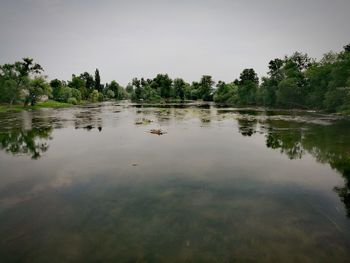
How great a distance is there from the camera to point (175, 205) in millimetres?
11750

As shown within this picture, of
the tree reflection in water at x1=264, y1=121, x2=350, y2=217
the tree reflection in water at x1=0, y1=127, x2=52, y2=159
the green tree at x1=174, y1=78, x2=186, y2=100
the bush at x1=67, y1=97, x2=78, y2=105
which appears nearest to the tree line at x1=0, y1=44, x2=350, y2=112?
the bush at x1=67, y1=97, x2=78, y2=105

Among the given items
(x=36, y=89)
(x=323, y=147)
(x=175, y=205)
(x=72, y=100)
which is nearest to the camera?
(x=175, y=205)

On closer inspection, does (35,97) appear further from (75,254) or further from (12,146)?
(75,254)

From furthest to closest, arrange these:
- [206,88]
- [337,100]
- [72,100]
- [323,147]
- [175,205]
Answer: [206,88] < [72,100] < [337,100] < [323,147] < [175,205]

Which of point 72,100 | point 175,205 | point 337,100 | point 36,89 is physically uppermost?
point 36,89

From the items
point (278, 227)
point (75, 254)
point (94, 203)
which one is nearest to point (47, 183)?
point (94, 203)

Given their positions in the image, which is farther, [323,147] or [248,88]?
[248,88]

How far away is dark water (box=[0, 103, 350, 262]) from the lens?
849cm

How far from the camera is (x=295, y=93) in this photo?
80.4 m

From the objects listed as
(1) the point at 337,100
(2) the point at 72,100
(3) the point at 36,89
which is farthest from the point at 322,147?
(2) the point at 72,100

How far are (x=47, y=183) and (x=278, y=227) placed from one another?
12602 mm

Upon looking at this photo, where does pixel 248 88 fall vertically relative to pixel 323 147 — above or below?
above

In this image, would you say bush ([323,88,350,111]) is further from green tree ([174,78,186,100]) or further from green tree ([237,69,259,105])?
green tree ([174,78,186,100])

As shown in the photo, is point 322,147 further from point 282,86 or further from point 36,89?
point 36,89
